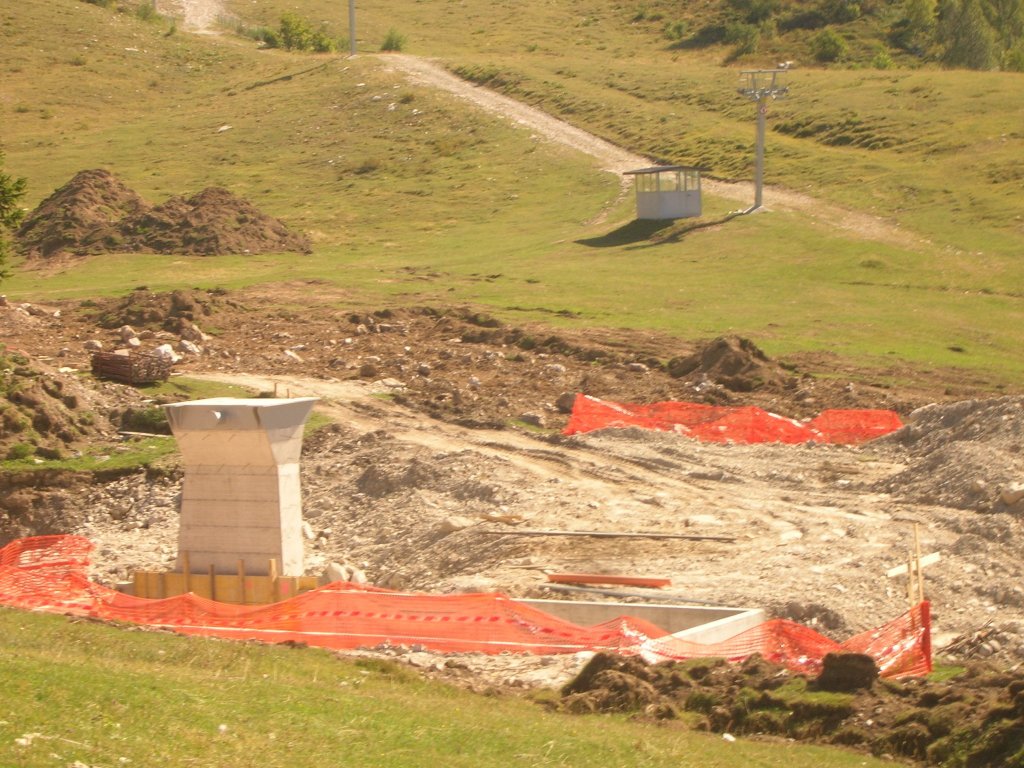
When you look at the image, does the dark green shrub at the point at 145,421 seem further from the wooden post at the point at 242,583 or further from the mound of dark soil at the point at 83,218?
the mound of dark soil at the point at 83,218

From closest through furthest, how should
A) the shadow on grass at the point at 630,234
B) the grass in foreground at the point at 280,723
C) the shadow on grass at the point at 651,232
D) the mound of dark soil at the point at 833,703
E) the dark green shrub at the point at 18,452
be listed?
1. the grass in foreground at the point at 280,723
2. the mound of dark soil at the point at 833,703
3. the dark green shrub at the point at 18,452
4. the shadow on grass at the point at 651,232
5. the shadow on grass at the point at 630,234

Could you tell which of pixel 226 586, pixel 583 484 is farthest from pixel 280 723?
pixel 583 484

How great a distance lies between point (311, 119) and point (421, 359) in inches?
1605

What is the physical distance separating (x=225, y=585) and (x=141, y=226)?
31.8m

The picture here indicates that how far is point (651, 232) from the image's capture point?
4984cm

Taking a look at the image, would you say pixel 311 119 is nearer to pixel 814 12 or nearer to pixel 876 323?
pixel 876 323

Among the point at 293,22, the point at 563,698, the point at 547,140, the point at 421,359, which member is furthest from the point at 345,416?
the point at 293,22

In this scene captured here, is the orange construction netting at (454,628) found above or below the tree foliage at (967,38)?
below

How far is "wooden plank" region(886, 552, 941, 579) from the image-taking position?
63.6 ft

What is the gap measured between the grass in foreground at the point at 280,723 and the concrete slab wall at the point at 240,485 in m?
6.21

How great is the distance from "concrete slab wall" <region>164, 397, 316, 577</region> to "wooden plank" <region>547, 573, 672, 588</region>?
3.92 metres

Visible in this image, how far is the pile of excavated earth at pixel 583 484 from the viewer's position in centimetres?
1566

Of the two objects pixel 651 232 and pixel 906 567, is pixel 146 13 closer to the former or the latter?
pixel 651 232

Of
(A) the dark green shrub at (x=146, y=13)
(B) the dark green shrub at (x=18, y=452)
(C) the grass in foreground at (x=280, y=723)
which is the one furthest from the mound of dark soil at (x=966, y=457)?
(A) the dark green shrub at (x=146, y=13)
